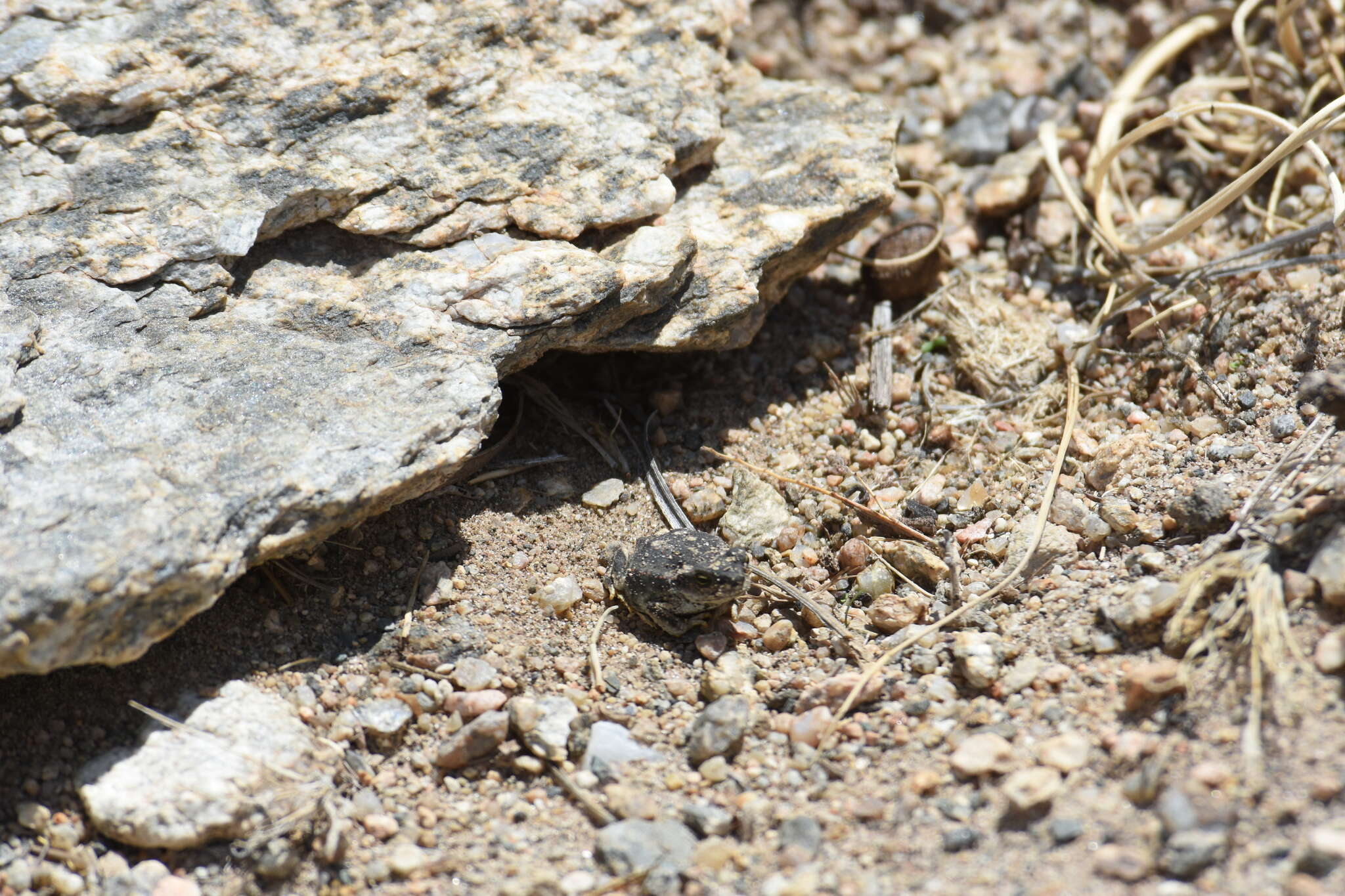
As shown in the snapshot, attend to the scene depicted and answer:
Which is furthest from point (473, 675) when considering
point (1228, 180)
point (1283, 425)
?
point (1228, 180)

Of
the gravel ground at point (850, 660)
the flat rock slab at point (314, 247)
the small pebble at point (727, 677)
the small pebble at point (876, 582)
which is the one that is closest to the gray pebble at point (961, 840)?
the gravel ground at point (850, 660)

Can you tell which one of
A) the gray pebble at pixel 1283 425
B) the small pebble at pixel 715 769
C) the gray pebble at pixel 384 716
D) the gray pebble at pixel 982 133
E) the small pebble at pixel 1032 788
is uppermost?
the gray pebble at pixel 982 133

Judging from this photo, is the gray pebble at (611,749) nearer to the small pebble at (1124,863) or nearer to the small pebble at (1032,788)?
the small pebble at (1032,788)

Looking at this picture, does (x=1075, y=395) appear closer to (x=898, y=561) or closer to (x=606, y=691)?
(x=898, y=561)

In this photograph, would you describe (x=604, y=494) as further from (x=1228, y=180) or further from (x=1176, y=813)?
(x=1228, y=180)

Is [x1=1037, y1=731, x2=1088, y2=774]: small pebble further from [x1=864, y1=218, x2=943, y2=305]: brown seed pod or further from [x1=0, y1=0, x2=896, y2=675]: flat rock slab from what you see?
[x1=864, y1=218, x2=943, y2=305]: brown seed pod

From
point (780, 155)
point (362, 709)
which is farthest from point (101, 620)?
point (780, 155)

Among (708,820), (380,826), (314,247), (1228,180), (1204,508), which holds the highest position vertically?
(1228,180)

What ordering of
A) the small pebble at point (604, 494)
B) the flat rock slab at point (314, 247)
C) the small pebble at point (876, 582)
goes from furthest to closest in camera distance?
the small pebble at point (604, 494)
the small pebble at point (876, 582)
the flat rock slab at point (314, 247)
